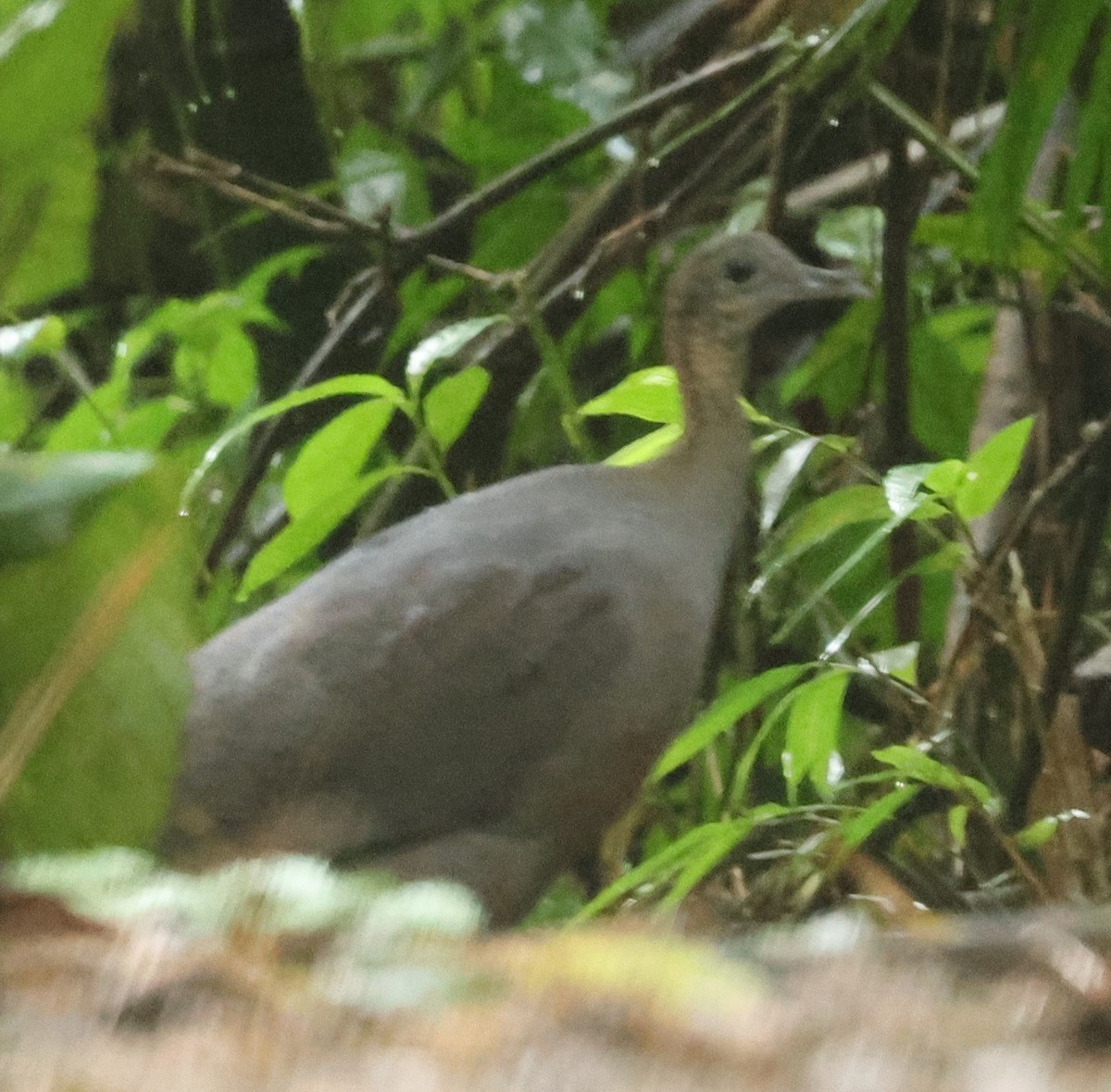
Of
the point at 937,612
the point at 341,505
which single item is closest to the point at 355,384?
the point at 341,505

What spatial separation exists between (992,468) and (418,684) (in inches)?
22.8

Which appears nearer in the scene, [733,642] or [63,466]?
[63,466]

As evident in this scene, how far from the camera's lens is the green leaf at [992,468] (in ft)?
3.98

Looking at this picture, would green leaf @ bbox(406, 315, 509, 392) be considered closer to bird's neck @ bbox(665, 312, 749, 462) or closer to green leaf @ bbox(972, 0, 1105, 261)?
bird's neck @ bbox(665, 312, 749, 462)

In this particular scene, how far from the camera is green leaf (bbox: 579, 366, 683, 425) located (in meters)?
1.49

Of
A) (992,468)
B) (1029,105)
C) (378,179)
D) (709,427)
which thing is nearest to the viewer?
(992,468)

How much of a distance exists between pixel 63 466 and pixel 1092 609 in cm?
162

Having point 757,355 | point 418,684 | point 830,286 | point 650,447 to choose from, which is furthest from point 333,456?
point 757,355

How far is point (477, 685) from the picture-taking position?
1517 mm

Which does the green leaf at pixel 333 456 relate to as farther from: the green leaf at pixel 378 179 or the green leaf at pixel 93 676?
the green leaf at pixel 93 676

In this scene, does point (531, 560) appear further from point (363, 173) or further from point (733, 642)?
point (363, 173)

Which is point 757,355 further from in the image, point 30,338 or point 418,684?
point 30,338

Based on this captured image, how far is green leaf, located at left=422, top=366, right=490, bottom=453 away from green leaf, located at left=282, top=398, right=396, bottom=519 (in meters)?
0.06

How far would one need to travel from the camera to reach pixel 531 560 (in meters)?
1.55
